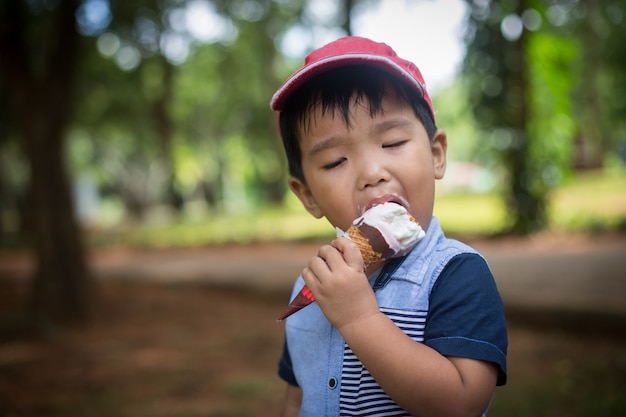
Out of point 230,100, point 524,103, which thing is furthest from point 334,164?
point 230,100

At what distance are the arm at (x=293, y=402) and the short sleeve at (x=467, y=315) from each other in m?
0.47

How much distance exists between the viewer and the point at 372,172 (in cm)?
136

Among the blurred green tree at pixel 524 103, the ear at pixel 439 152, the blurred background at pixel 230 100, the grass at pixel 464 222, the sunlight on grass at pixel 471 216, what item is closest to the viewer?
the ear at pixel 439 152

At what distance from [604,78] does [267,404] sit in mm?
26107

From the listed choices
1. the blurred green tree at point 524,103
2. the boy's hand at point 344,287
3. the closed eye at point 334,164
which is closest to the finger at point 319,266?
the boy's hand at point 344,287

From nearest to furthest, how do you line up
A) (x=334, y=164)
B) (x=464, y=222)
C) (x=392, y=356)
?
(x=392, y=356)
(x=334, y=164)
(x=464, y=222)

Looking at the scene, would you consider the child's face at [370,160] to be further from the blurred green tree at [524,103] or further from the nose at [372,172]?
the blurred green tree at [524,103]

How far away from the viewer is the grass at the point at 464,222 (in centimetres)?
1184

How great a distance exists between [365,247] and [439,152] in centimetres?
41

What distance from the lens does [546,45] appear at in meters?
10.2

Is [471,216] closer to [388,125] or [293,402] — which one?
[293,402]

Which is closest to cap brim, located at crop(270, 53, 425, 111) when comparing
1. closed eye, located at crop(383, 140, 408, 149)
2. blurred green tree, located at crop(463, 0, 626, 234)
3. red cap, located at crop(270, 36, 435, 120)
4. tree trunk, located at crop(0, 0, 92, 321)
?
red cap, located at crop(270, 36, 435, 120)

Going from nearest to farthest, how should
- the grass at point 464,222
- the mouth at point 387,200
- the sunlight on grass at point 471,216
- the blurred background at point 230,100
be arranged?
1. the mouth at point 387,200
2. the blurred background at point 230,100
3. the grass at point 464,222
4. the sunlight on grass at point 471,216

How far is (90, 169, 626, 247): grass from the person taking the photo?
→ 11.8 metres
